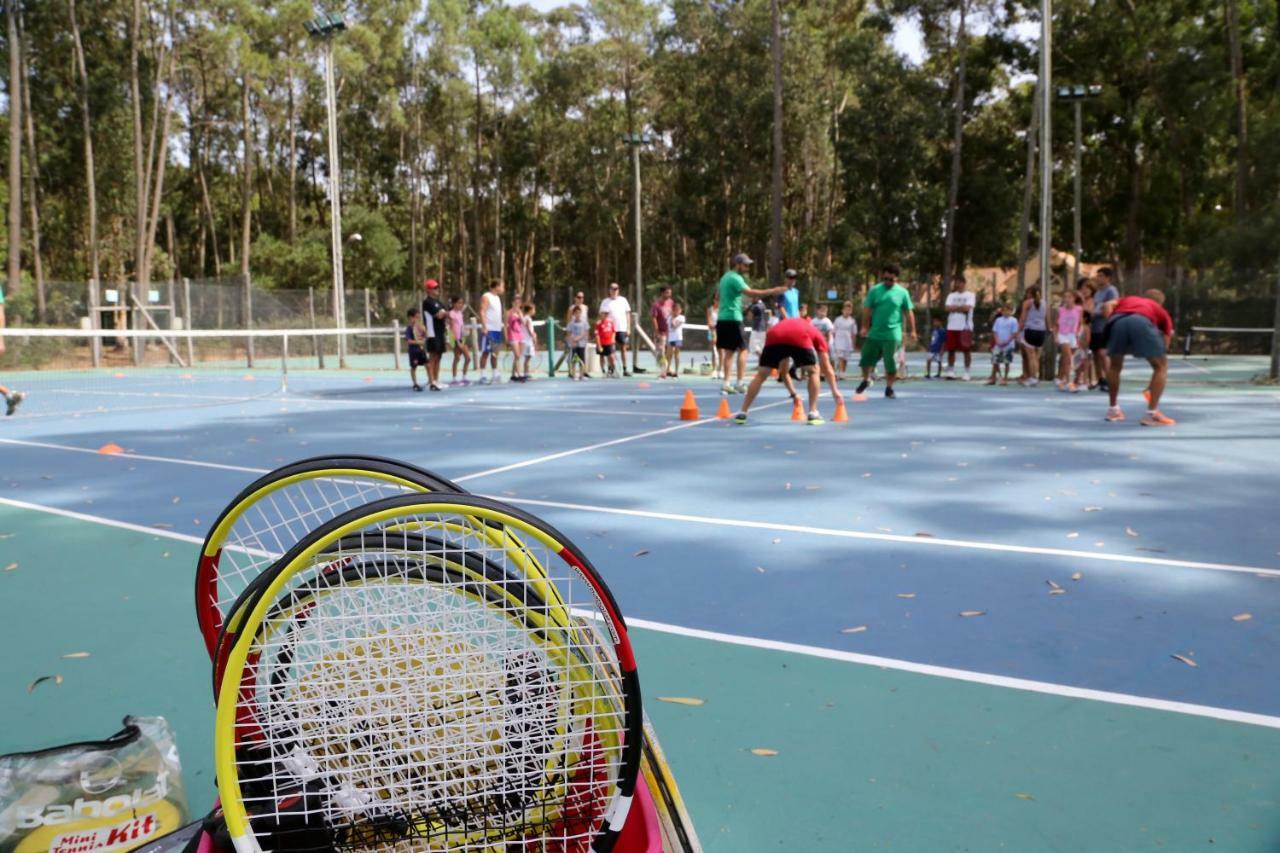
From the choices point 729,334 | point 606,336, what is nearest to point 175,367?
point 606,336

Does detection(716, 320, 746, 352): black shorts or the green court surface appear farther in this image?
detection(716, 320, 746, 352): black shorts

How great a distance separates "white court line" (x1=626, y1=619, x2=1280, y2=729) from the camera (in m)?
3.33

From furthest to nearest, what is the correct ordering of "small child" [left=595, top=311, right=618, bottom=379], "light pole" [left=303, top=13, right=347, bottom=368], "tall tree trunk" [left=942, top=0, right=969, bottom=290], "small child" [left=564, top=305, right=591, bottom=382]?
"tall tree trunk" [left=942, top=0, right=969, bottom=290] < "light pole" [left=303, top=13, right=347, bottom=368] < "small child" [left=595, top=311, right=618, bottom=379] < "small child" [left=564, top=305, right=591, bottom=382]

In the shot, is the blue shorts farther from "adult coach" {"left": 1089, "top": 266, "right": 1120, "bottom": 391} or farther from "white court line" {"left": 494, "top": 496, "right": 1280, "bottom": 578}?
"white court line" {"left": 494, "top": 496, "right": 1280, "bottom": 578}

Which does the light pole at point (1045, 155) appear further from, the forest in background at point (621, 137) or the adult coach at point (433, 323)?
the forest in background at point (621, 137)

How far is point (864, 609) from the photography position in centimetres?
455

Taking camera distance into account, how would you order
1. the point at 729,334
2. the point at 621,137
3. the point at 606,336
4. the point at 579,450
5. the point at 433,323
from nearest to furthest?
the point at 579,450, the point at 729,334, the point at 433,323, the point at 606,336, the point at 621,137

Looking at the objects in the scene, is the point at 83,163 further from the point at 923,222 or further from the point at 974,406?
the point at 974,406

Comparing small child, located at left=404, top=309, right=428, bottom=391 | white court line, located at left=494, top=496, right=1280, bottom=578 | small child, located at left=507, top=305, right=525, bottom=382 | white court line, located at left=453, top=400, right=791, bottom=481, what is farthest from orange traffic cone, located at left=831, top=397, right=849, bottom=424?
small child, located at left=507, top=305, right=525, bottom=382

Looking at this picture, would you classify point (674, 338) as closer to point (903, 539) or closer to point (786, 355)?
point (786, 355)

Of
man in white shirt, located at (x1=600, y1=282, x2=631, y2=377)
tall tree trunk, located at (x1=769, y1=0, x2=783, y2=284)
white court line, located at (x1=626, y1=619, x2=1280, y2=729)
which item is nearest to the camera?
white court line, located at (x1=626, y1=619, x2=1280, y2=729)

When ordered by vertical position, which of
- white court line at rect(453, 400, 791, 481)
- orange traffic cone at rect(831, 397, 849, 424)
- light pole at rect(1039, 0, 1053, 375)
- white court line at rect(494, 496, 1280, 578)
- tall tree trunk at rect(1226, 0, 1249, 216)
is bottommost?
white court line at rect(494, 496, 1280, 578)

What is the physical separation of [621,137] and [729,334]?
Result: 34768 mm

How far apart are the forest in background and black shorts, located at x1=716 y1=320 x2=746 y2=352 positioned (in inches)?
758
